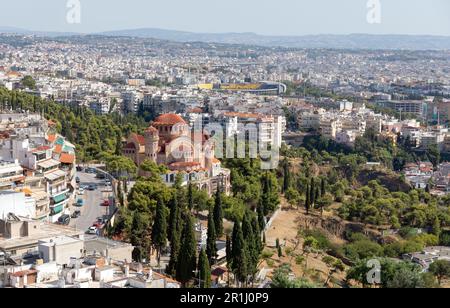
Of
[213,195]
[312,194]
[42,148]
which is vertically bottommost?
[312,194]

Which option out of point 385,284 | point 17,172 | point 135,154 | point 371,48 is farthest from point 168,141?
point 371,48

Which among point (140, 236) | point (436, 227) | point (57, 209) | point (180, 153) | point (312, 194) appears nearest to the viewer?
point (140, 236)

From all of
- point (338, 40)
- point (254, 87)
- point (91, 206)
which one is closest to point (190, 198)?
point (91, 206)

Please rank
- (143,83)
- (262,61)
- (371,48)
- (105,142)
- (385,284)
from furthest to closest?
1. (371,48)
2. (262,61)
3. (143,83)
4. (105,142)
5. (385,284)

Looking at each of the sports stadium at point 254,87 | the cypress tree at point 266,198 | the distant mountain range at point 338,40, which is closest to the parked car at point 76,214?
the cypress tree at point 266,198

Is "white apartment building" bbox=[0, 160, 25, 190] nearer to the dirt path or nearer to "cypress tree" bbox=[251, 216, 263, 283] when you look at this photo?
"cypress tree" bbox=[251, 216, 263, 283]

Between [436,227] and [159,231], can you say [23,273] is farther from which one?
[436,227]
